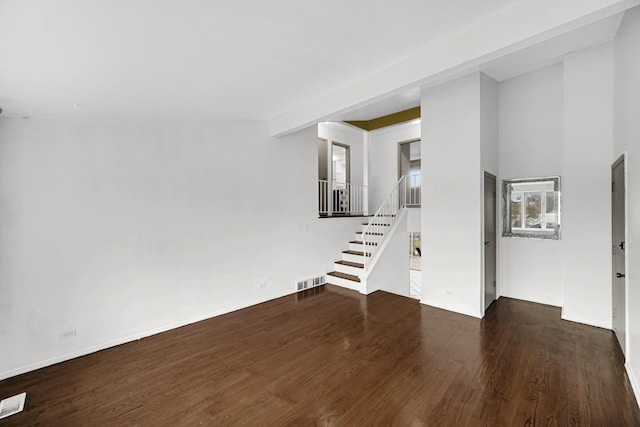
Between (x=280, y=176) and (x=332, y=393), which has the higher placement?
(x=280, y=176)

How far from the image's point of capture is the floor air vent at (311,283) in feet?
17.6

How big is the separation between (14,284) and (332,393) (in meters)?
3.27

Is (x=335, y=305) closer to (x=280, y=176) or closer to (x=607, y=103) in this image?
(x=280, y=176)

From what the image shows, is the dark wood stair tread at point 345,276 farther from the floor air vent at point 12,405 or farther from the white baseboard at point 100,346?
the floor air vent at point 12,405

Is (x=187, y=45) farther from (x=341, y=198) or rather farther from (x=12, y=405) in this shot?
(x=341, y=198)

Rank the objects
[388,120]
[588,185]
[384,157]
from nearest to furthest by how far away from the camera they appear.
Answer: [588,185]
[388,120]
[384,157]

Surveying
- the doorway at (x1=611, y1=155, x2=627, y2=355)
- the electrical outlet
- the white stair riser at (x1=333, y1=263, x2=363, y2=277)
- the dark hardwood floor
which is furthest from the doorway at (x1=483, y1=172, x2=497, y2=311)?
the electrical outlet

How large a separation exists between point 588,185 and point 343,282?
398cm

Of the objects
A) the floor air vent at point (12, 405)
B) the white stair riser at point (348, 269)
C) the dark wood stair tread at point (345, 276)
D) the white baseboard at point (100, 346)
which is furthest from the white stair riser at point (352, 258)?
the floor air vent at point (12, 405)

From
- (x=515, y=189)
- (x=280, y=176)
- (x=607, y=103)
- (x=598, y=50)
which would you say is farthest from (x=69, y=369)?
(x=598, y=50)

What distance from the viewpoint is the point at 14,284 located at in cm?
278

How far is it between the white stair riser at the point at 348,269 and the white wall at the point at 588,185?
3071 millimetres

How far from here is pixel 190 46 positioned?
7.07ft

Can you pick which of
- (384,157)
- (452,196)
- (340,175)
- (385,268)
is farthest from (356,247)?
(384,157)
